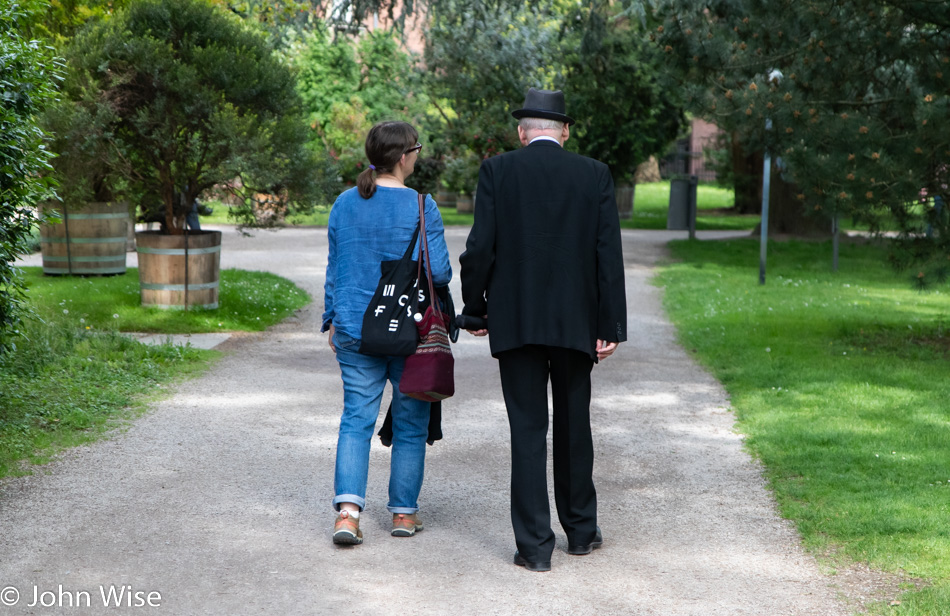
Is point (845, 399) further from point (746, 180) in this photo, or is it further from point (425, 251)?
point (746, 180)

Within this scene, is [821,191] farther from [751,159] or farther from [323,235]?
[751,159]

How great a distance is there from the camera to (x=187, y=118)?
32.5 feet

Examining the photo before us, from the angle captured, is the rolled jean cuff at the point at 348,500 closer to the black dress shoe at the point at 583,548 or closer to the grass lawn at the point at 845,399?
the black dress shoe at the point at 583,548

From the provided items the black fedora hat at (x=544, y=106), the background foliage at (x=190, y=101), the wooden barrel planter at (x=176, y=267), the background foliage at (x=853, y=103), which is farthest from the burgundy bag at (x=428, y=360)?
the wooden barrel planter at (x=176, y=267)

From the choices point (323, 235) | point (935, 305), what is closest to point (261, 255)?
point (323, 235)

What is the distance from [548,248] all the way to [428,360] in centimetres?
70

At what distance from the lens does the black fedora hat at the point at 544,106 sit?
14.1 ft

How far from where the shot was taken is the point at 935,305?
44.1ft

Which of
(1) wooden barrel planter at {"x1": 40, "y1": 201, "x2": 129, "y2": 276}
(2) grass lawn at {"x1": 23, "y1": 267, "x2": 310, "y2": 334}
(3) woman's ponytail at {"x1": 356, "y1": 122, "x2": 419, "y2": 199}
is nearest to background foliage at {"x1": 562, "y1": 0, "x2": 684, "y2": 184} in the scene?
(2) grass lawn at {"x1": 23, "y1": 267, "x2": 310, "y2": 334}

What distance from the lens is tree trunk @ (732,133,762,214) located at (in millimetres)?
28094

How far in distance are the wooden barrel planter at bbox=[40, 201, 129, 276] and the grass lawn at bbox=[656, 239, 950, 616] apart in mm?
7042

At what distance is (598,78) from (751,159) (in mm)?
7473

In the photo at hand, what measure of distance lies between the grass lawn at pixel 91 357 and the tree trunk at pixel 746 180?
58.8ft

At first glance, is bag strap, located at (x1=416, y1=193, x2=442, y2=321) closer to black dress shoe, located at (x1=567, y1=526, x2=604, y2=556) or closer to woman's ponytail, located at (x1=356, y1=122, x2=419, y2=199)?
woman's ponytail, located at (x1=356, y1=122, x2=419, y2=199)
